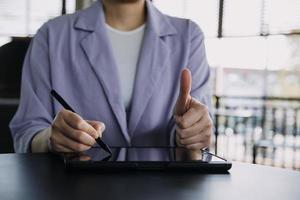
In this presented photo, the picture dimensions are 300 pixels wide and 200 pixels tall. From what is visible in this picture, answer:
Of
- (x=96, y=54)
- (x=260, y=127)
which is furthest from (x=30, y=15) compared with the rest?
(x=96, y=54)

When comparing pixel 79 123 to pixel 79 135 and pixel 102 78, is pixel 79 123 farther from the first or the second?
pixel 102 78

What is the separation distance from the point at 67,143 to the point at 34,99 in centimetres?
24

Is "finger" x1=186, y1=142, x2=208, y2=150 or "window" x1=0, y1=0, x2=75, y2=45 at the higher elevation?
"window" x1=0, y1=0, x2=75, y2=45

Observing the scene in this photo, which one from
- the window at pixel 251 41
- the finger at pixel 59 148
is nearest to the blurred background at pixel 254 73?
the window at pixel 251 41

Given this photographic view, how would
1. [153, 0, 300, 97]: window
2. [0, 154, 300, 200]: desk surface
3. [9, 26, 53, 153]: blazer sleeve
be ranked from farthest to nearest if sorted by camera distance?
[153, 0, 300, 97]: window
[9, 26, 53, 153]: blazer sleeve
[0, 154, 300, 200]: desk surface

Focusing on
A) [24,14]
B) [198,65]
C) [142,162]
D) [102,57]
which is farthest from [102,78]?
[24,14]

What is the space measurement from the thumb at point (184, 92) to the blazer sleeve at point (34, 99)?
28 centimetres

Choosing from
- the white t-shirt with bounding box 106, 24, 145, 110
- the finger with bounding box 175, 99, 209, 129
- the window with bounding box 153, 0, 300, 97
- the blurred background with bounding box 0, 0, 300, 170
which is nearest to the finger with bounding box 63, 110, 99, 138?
the finger with bounding box 175, 99, 209, 129

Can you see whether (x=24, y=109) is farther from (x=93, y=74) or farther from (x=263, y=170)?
(x=263, y=170)

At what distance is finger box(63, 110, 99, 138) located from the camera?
2.06 feet

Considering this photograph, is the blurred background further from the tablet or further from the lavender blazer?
the tablet

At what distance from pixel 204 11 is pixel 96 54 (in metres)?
3.45

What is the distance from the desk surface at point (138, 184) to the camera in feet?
1.40

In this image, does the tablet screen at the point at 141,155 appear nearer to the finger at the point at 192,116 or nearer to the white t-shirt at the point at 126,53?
the finger at the point at 192,116
